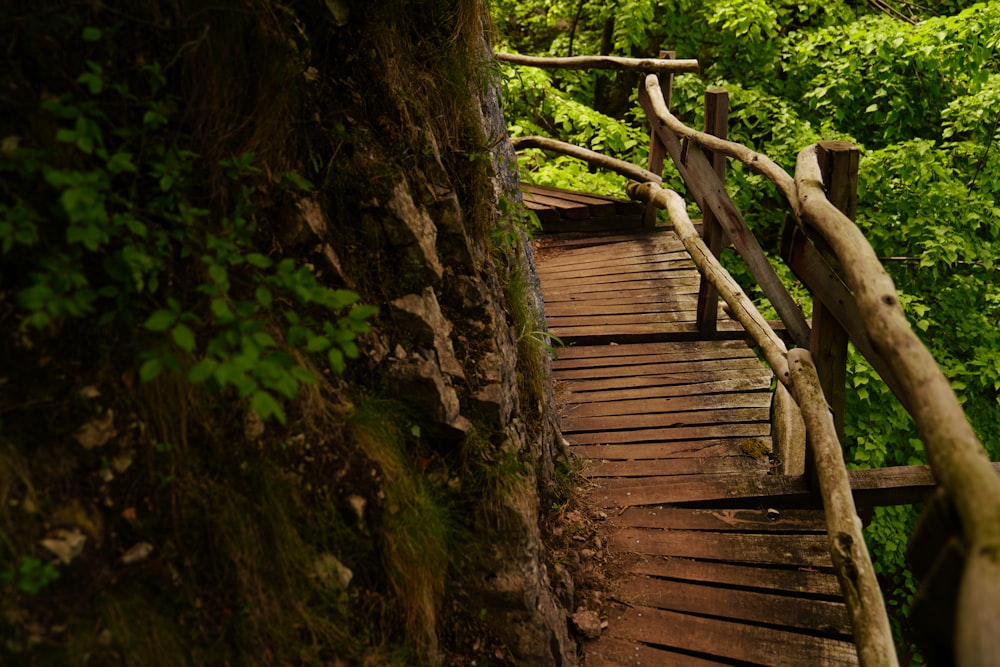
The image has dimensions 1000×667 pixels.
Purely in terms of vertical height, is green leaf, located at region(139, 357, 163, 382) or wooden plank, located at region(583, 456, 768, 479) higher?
green leaf, located at region(139, 357, 163, 382)

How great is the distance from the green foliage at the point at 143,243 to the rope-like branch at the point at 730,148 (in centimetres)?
253

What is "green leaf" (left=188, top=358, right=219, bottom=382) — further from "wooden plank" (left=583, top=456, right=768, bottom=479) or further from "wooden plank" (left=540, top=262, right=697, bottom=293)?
"wooden plank" (left=540, top=262, right=697, bottom=293)

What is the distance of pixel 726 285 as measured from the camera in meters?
4.61

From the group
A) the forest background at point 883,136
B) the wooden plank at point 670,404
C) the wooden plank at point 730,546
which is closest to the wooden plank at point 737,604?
the wooden plank at point 730,546

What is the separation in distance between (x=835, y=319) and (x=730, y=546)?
1.28m

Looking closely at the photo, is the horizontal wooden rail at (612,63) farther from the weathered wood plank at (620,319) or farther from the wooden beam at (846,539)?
the wooden beam at (846,539)

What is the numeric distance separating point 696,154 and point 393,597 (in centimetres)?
404

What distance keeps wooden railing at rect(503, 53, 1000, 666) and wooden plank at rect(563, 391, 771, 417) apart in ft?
1.57

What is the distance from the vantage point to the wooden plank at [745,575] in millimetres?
3406

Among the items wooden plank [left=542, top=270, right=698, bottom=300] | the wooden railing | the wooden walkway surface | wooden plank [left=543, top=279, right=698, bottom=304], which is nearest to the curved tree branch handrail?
the wooden railing

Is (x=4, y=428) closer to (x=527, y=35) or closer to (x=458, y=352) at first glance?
(x=458, y=352)

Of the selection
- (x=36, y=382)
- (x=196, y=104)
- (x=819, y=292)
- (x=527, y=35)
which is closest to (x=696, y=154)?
(x=819, y=292)

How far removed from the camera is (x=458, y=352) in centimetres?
296

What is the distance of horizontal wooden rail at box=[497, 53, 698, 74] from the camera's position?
23.2ft
